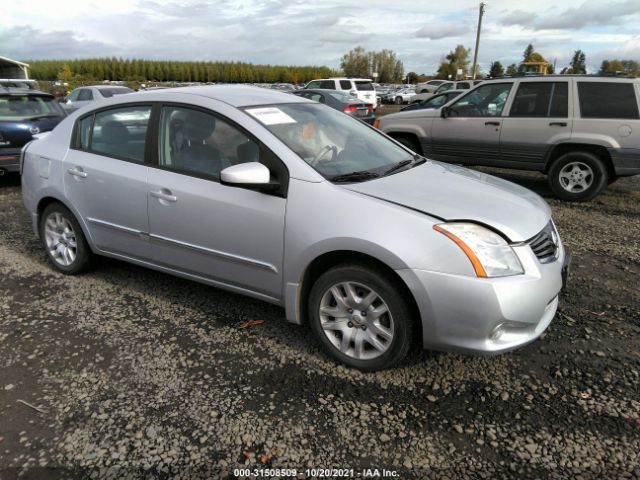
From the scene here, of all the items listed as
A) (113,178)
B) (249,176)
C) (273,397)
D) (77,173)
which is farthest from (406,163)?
(77,173)

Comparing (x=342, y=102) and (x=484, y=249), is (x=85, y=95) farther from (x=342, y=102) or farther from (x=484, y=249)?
(x=484, y=249)

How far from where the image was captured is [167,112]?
12.1 ft

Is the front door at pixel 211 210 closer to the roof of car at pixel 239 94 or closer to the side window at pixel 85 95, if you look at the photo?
the roof of car at pixel 239 94

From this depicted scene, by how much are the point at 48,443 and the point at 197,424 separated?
709mm

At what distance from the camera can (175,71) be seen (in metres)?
108

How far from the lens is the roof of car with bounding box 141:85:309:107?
11.7 feet

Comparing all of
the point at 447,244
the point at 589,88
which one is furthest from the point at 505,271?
the point at 589,88

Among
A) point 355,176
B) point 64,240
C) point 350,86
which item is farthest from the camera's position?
point 350,86

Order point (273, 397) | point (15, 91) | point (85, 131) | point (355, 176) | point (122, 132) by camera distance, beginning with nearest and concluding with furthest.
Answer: point (273, 397), point (355, 176), point (122, 132), point (85, 131), point (15, 91)

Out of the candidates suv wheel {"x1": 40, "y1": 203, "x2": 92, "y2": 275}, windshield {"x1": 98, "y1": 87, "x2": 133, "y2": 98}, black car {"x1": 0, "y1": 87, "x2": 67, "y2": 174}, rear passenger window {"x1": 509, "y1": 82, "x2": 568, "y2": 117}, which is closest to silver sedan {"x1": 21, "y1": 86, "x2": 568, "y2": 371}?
suv wheel {"x1": 40, "y1": 203, "x2": 92, "y2": 275}

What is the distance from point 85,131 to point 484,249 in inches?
132

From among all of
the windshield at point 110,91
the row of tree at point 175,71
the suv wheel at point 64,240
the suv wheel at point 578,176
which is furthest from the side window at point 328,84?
the row of tree at point 175,71

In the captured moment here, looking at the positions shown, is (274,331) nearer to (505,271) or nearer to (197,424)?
(197,424)

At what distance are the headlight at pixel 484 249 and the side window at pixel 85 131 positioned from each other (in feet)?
9.97
